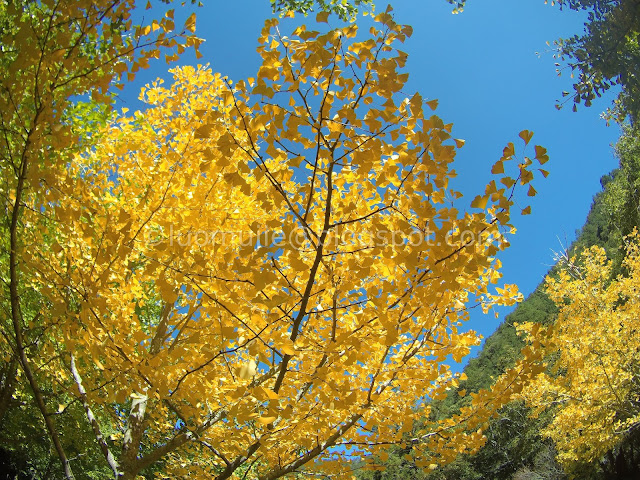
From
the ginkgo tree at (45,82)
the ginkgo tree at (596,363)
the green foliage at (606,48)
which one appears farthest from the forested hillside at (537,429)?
the ginkgo tree at (45,82)

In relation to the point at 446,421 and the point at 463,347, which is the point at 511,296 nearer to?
the point at 463,347

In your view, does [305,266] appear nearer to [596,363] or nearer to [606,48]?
[606,48]

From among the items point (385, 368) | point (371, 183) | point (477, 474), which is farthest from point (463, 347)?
point (477, 474)

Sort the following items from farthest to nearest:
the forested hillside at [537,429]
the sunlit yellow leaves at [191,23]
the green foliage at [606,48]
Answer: the forested hillside at [537,429] → the green foliage at [606,48] → the sunlit yellow leaves at [191,23]

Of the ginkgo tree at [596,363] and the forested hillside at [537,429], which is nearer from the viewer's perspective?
the ginkgo tree at [596,363]

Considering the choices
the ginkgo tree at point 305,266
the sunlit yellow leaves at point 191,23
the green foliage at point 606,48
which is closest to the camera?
the ginkgo tree at point 305,266

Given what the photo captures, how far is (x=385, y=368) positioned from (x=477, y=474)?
28499 mm

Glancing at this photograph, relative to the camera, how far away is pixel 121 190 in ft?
11.1

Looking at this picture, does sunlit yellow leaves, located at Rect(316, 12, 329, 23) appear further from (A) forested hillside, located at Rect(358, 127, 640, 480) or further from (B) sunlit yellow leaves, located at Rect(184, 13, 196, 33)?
(A) forested hillside, located at Rect(358, 127, 640, 480)

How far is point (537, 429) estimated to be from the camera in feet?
68.9

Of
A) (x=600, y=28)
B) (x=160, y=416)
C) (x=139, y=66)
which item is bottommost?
(x=160, y=416)

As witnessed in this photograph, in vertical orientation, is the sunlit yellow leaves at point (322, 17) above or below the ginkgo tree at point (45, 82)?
below

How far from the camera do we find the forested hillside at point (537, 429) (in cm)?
1424

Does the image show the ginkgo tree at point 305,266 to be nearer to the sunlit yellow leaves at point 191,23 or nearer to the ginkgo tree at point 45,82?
the ginkgo tree at point 45,82
